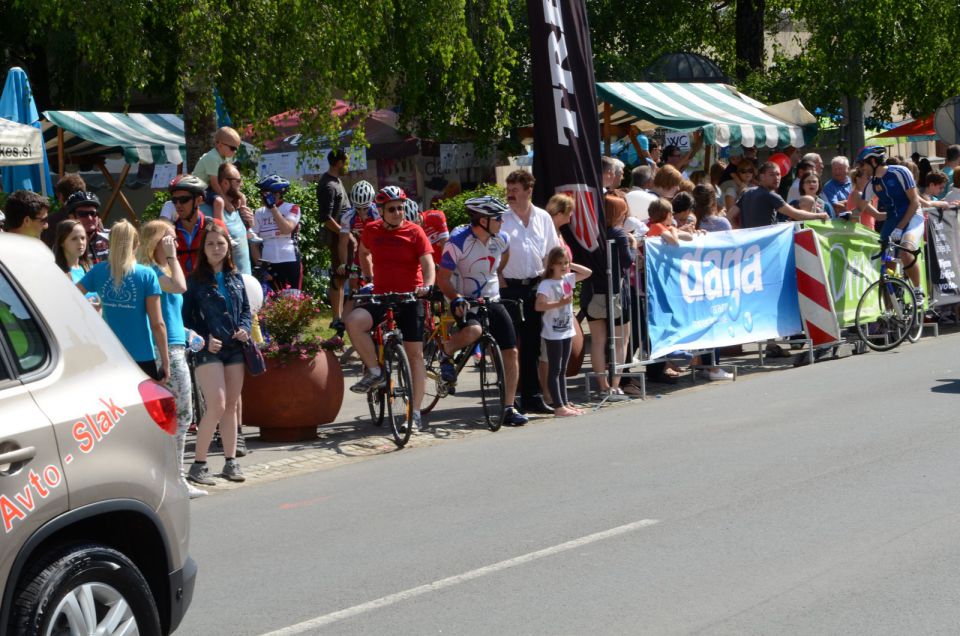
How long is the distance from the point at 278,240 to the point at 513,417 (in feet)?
13.6

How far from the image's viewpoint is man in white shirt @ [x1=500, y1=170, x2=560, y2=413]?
11828mm

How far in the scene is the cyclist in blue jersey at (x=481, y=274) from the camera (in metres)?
11.4

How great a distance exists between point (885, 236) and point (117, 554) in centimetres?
1262

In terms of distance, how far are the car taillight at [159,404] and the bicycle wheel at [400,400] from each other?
5361 mm

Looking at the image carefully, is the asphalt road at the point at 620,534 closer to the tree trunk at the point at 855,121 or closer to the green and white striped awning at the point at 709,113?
the green and white striped awning at the point at 709,113

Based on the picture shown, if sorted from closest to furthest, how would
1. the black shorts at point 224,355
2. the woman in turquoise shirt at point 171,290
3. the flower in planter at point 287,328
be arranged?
the woman in turquoise shirt at point 171,290
the black shorts at point 224,355
the flower in planter at point 287,328

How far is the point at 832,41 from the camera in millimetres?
28328

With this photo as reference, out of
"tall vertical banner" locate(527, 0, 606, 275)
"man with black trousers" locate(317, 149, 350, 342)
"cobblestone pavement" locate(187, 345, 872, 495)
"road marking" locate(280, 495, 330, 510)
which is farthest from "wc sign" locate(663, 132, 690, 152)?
"road marking" locate(280, 495, 330, 510)

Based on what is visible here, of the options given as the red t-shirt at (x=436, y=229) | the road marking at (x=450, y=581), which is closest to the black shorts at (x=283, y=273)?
the red t-shirt at (x=436, y=229)

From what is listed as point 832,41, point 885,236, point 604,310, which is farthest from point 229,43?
point 832,41

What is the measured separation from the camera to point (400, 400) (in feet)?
34.9

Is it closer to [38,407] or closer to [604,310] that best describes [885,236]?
[604,310]

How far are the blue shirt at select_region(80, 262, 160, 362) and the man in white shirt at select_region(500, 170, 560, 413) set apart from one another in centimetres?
375

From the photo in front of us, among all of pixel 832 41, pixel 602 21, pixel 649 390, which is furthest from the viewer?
pixel 602 21
